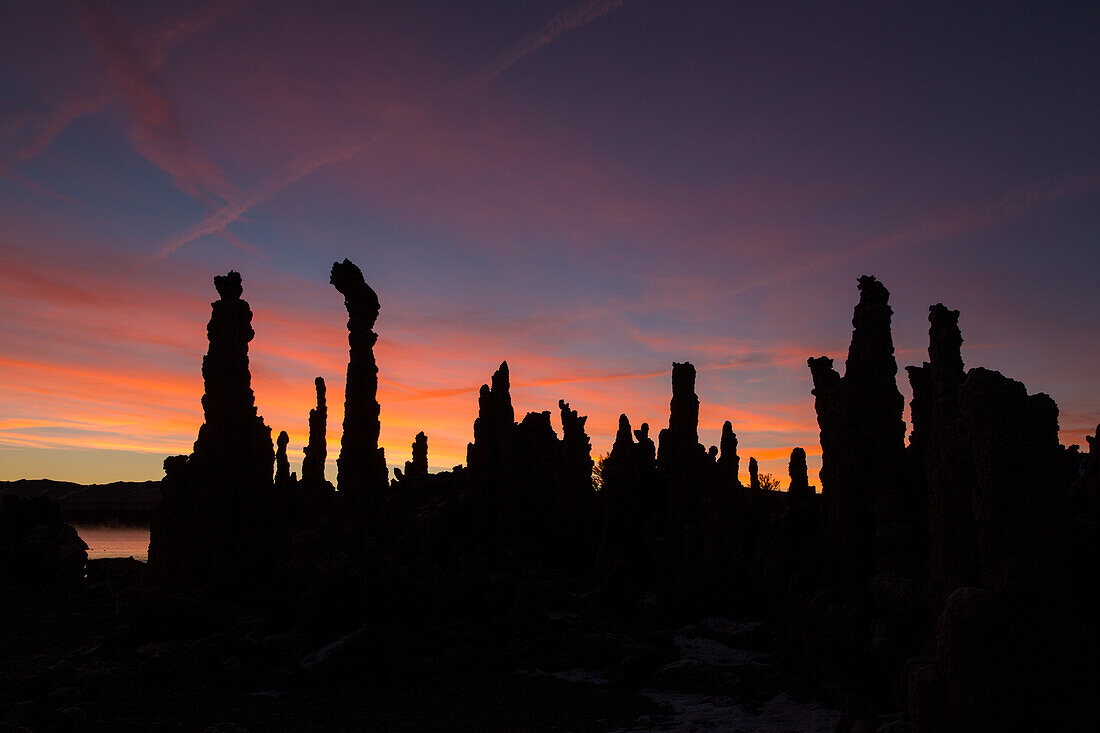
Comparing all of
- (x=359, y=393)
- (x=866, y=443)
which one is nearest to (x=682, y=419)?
(x=866, y=443)

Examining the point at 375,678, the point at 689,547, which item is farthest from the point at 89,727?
the point at 689,547

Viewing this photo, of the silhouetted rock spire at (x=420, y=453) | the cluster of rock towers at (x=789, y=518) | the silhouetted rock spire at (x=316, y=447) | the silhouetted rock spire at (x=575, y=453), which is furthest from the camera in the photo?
the silhouetted rock spire at (x=420, y=453)

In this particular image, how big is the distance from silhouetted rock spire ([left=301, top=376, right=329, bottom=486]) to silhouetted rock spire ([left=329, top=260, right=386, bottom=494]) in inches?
1119

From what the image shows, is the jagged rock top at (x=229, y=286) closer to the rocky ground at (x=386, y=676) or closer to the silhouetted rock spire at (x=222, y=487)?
the silhouetted rock spire at (x=222, y=487)

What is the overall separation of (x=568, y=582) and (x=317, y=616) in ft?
60.7

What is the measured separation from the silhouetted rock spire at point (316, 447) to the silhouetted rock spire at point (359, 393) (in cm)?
2842

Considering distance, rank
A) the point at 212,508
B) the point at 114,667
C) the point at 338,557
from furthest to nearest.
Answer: the point at 212,508
the point at 338,557
the point at 114,667

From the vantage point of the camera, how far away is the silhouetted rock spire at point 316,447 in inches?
2389

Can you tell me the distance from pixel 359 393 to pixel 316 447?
3328 centimetres

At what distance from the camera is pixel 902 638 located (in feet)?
60.3

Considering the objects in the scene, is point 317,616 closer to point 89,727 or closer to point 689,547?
point 89,727

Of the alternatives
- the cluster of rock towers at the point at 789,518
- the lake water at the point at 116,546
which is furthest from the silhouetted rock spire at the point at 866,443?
the lake water at the point at 116,546

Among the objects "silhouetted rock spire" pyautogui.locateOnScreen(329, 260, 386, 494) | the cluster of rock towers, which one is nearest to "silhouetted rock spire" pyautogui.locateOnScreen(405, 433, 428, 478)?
the cluster of rock towers

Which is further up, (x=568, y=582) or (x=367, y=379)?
(x=367, y=379)
